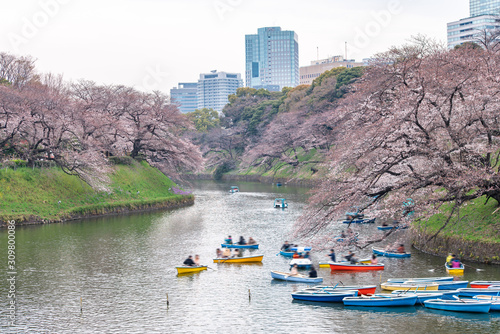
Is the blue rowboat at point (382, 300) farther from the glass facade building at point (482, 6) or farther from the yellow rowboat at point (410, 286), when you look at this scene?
the glass facade building at point (482, 6)

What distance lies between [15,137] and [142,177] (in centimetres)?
1605

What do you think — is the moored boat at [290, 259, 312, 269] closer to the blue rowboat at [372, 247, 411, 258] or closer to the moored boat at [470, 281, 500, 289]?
the blue rowboat at [372, 247, 411, 258]

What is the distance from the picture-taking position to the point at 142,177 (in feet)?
183

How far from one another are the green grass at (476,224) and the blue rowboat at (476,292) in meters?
5.11

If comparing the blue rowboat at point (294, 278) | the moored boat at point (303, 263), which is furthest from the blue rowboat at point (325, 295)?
the moored boat at point (303, 263)

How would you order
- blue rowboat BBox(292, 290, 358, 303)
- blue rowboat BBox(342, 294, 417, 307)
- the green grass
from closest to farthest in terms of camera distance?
blue rowboat BBox(342, 294, 417, 307) < blue rowboat BBox(292, 290, 358, 303) < the green grass

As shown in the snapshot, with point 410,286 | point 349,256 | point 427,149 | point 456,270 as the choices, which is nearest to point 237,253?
point 349,256

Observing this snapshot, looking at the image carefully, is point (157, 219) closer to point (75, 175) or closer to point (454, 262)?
point (75, 175)

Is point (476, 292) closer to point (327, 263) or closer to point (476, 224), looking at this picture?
point (476, 224)

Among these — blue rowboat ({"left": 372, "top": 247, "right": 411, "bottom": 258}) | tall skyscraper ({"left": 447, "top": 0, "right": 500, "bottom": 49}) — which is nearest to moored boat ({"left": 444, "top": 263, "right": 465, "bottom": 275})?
blue rowboat ({"left": 372, "top": 247, "right": 411, "bottom": 258})

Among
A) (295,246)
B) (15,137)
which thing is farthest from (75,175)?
(295,246)

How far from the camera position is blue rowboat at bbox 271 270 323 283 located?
23.4 metres

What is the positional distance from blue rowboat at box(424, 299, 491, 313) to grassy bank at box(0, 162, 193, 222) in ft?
101

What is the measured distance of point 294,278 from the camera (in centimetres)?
2362
